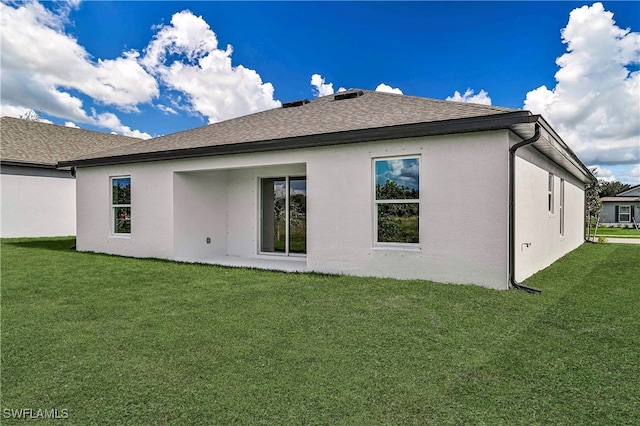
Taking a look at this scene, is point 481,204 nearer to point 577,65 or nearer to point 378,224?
point 378,224

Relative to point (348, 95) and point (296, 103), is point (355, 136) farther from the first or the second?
point (296, 103)

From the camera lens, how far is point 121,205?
10.8 metres

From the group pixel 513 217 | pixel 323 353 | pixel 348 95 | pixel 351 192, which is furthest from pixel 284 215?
pixel 323 353

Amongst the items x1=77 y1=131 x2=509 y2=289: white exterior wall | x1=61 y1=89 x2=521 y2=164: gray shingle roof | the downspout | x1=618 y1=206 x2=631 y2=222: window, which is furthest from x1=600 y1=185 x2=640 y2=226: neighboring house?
x1=77 y1=131 x2=509 y2=289: white exterior wall

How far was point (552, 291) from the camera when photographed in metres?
6.16

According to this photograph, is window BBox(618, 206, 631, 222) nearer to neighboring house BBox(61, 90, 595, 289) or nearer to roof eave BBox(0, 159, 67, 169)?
neighboring house BBox(61, 90, 595, 289)

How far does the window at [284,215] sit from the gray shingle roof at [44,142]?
11.4 m

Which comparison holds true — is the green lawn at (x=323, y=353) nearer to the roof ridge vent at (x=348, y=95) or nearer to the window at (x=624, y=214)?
the roof ridge vent at (x=348, y=95)

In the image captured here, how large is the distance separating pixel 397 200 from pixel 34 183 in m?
16.1

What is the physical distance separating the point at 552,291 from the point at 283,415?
18.1 feet

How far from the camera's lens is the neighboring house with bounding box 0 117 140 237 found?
1495cm

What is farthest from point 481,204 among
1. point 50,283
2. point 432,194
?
point 50,283

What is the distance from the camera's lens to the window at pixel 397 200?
22.5 ft

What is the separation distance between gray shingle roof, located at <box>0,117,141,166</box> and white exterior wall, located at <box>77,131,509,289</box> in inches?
245
